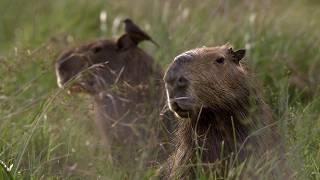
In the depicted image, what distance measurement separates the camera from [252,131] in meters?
4.98

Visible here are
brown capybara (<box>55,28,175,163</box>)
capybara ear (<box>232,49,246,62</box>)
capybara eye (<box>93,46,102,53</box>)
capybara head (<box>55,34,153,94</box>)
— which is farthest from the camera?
capybara eye (<box>93,46,102,53</box>)

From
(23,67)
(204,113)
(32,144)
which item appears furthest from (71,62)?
(204,113)

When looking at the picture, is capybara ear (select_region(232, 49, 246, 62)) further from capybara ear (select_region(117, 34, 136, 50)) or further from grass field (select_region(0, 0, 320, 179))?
capybara ear (select_region(117, 34, 136, 50))

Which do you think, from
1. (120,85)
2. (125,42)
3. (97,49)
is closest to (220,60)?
(120,85)

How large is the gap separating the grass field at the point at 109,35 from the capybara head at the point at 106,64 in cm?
13

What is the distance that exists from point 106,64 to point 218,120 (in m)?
1.91

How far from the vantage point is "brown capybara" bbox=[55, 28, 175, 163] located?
638cm

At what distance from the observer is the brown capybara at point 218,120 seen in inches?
187

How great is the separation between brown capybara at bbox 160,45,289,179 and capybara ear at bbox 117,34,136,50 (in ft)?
6.07

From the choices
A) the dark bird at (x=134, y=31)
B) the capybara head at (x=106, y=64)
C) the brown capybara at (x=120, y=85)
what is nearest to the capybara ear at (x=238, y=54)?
the brown capybara at (x=120, y=85)

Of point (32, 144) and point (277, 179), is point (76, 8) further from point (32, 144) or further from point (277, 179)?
point (277, 179)

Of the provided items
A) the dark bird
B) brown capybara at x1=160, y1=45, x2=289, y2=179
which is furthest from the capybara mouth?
the dark bird

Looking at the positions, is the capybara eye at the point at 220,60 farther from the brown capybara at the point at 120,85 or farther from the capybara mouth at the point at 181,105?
the brown capybara at the point at 120,85

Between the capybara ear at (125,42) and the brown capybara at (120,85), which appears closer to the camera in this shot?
the brown capybara at (120,85)
